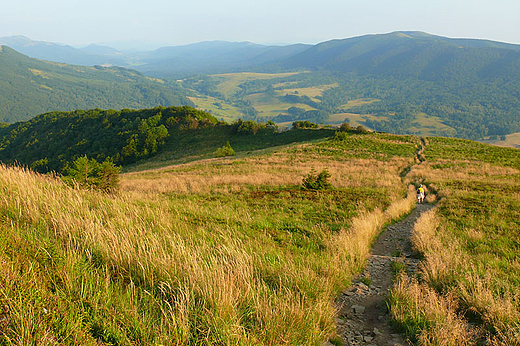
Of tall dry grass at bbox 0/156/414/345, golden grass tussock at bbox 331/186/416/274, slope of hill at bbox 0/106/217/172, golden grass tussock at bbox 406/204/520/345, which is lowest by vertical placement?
slope of hill at bbox 0/106/217/172

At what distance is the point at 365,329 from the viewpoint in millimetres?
3625

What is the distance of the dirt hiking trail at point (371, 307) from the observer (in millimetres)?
3413

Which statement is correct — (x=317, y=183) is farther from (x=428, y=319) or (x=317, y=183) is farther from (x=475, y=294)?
(x=428, y=319)

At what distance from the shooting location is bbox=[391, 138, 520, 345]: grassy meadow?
329 centimetres

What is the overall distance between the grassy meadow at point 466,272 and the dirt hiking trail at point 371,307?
0.25m

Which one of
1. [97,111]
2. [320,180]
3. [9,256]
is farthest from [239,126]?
[97,111]

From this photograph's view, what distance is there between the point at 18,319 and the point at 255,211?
8485mm

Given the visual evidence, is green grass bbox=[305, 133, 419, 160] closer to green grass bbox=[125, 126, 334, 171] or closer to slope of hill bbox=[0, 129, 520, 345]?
green grass bbox=[125, 126, 334, 171]

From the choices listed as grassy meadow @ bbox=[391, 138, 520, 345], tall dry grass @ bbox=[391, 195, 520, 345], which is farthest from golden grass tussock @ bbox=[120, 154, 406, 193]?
tall dry grass @ bbox=[391, 195, 520, 345]

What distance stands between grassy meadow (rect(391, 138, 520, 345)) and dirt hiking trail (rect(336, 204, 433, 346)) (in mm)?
250

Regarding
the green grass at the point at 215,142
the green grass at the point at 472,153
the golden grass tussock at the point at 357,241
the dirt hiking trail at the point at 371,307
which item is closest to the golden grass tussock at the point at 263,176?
the green grass at the point at 472,153

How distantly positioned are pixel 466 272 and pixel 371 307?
1.88 meters

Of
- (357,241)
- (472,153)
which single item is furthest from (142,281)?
(472,153)

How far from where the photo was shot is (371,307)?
4219mm
